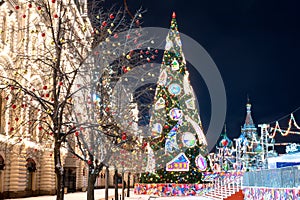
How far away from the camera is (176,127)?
136 feet

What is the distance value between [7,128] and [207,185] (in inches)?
700

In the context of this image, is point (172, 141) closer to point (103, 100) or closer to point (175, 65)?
point (175, 65)

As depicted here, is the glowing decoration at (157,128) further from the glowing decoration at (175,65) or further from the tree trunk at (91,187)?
the tree trunk at (91,187)

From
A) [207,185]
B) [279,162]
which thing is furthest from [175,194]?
[279,162]

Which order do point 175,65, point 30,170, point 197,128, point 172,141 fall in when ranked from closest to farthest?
1. point 30,170
2. point 172,141
3. point 197,128
4. point 175,65

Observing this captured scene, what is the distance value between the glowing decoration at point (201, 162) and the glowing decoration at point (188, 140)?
4.44 feet

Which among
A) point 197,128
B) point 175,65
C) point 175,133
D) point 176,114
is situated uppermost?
point 175,65

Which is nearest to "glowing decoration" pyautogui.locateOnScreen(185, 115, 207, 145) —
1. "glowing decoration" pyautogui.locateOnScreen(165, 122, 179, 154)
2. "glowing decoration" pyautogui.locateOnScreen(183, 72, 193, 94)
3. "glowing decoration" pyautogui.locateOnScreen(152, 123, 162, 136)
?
"glowing decoration" pyautogui.locateOnScreen(165, 122, 179, 154)

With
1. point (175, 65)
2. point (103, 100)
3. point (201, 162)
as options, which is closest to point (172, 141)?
point (201, 162)

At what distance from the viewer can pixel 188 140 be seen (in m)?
41.6

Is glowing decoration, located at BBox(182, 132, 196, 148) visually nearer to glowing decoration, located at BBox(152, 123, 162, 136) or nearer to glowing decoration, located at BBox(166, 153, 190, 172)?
glowing decoration, located at BBox(166, 153, 190, 172)

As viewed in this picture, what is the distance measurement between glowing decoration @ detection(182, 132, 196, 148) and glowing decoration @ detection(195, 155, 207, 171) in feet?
4.44

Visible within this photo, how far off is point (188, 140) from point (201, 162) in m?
2.37

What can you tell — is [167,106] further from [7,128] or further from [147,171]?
[7,128]
